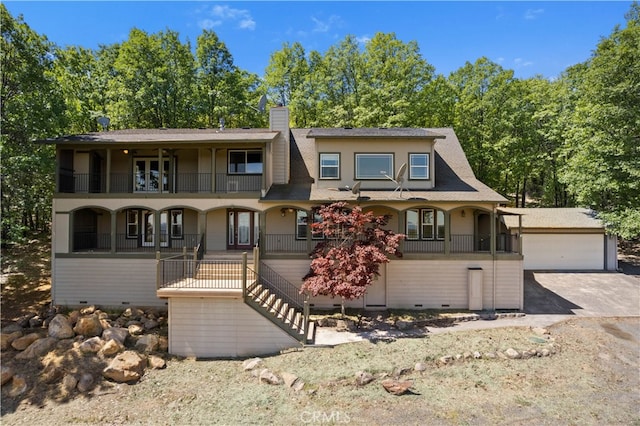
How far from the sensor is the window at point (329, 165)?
15.6 meters

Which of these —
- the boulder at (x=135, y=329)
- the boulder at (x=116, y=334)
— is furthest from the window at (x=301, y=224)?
the boulder at (x=116, y=334)

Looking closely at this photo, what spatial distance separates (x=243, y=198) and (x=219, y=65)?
62.9ft

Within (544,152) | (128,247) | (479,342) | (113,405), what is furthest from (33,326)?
(544,152)

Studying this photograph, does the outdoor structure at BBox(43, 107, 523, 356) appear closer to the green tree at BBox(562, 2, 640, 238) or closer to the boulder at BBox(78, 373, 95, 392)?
the boulder at BBox(78, 373, 95, 392)

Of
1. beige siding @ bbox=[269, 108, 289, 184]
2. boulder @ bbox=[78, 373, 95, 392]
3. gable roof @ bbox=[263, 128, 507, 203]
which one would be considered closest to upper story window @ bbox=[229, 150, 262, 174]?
beige siding @ bbox=[269, 108, 289, 184]

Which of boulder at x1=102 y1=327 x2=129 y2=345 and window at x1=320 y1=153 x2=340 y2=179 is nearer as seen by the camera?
boulder at x1=102 y1=327 x2=129 y2=345

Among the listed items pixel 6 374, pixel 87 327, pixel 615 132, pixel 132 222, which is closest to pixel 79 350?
pixel 87 327

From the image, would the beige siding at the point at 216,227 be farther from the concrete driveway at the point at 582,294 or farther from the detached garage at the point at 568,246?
the detached garage at the point at 568,246

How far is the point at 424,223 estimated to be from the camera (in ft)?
50.6

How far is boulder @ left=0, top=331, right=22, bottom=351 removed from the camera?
10.2 m

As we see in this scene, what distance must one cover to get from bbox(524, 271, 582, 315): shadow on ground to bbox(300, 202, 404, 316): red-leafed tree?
674cm

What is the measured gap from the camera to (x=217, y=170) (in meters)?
15.7

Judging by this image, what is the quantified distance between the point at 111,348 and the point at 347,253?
27.9 feet

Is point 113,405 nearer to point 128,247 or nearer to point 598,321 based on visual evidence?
point 128,247
